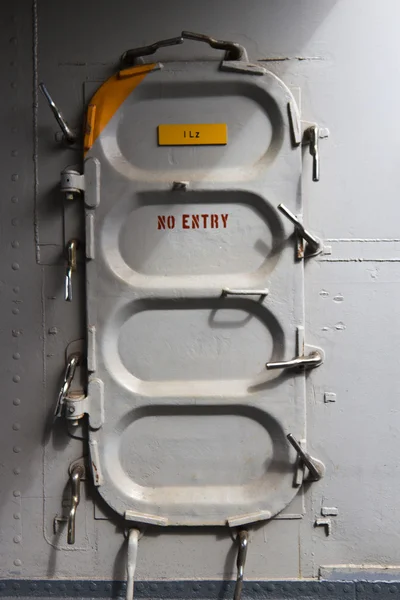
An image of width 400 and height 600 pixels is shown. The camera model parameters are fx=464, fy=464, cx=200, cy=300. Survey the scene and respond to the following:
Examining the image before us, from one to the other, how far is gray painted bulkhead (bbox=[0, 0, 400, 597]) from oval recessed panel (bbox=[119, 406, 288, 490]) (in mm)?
180

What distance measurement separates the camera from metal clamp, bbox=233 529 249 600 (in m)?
1.68

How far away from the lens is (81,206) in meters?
1.77

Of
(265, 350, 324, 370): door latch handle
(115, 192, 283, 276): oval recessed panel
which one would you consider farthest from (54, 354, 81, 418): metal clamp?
(265, 350, 324, 370): door latch handle

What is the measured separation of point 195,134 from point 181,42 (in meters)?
0.32

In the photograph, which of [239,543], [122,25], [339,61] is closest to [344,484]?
[239,543]

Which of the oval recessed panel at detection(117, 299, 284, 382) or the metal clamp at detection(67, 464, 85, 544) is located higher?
the oval recessed panel at detection(117, 299, 284, 382)

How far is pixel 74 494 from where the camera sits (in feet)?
5.63

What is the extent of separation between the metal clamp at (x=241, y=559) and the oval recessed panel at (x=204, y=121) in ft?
4.55

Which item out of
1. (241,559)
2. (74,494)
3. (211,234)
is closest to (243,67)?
(211,234)

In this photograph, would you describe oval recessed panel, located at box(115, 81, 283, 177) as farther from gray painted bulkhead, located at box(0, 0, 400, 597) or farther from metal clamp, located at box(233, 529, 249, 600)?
metal clamp, located at box(233, 529, 249, 600)

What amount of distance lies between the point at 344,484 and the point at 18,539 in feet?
4.21

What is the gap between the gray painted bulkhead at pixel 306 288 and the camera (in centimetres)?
173

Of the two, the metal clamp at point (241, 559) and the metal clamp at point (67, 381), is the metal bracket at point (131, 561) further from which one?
the metal clamp at point (67, 381)

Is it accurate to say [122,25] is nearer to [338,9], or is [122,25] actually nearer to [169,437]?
[338,9]
